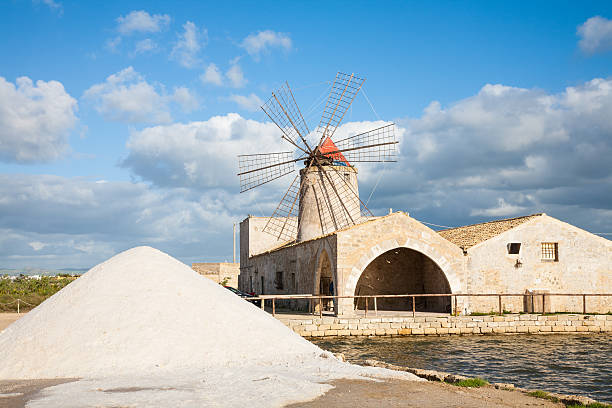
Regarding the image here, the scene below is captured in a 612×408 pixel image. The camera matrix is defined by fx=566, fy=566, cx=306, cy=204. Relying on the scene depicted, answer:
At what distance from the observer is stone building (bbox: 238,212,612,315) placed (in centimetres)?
1747

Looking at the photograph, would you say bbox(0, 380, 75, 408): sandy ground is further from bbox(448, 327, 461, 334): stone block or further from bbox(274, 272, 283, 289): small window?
bbox(274, 272, 283, 289): small window

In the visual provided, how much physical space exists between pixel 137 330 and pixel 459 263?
12.6 metres

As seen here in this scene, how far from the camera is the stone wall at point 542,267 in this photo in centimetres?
1848

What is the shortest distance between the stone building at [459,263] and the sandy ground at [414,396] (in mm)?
Answer: 9774

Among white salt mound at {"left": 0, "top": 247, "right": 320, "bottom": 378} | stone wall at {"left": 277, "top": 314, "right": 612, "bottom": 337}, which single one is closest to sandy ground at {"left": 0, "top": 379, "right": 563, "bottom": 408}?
white salt mound at {"left": 0, "top": 247, "right": 320, "bottom": 378}

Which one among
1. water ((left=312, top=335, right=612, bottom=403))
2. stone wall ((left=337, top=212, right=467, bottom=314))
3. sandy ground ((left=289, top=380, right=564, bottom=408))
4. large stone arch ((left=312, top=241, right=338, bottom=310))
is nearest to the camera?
sandy ground ((left=289, top=380, right=564, bottom=408))

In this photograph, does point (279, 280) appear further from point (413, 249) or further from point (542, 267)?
Result: point (542, 267)

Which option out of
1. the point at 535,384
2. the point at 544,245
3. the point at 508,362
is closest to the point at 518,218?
the point at 544,245

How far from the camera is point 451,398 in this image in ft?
20.6

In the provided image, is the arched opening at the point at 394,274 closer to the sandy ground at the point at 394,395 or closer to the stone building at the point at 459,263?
the stone building at the point at 459,263

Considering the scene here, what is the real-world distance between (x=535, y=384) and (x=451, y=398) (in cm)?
363

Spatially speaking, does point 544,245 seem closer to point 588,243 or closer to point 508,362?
point 588,243

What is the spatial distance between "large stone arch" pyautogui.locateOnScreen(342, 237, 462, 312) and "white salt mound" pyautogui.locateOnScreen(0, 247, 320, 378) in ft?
24.7

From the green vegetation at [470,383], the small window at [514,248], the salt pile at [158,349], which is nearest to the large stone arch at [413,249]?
the small window at [514,248]
